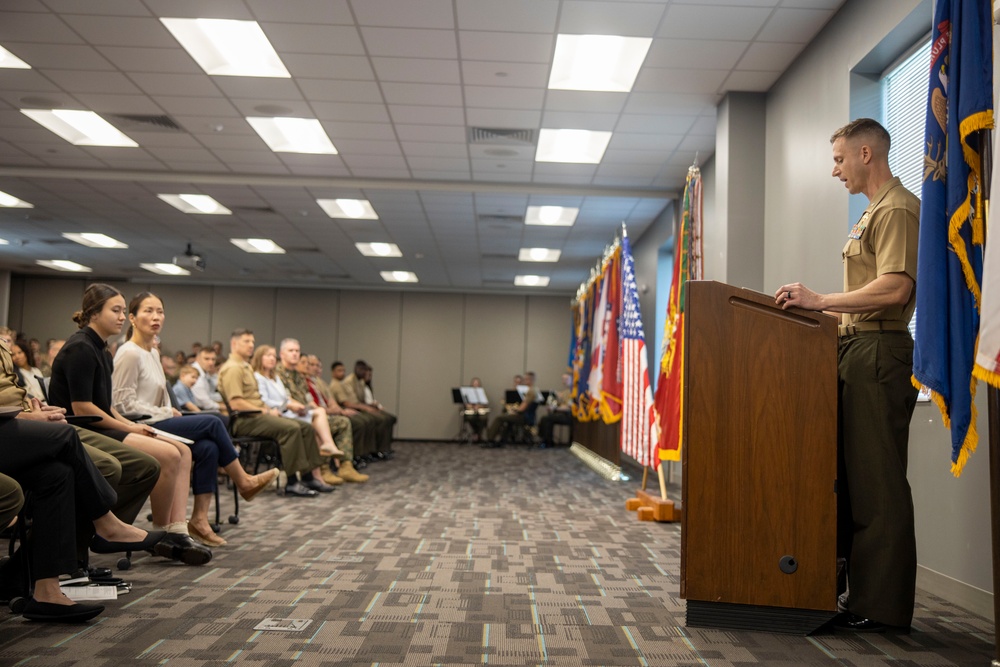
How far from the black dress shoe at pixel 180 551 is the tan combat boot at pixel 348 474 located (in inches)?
159

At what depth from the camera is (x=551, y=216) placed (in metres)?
10.5

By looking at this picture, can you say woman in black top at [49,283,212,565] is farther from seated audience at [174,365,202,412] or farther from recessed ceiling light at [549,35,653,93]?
recessed ceiling light at [549,35,653,93]

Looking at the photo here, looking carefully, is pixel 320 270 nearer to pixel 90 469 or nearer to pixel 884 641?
pixel 90 469

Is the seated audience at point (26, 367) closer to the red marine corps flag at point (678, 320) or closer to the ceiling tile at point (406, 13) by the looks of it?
the ceiling tile at point (406, 13)

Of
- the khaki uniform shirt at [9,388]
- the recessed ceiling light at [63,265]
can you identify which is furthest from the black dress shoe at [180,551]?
the recessed ceiling light at [63,265]

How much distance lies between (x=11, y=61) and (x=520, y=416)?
1102cm

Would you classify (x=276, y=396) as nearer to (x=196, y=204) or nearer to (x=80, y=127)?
(x=80, y=127)

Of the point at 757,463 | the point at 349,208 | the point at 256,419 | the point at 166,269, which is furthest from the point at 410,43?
the point at 166,269

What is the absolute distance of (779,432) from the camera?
2602 millimetres

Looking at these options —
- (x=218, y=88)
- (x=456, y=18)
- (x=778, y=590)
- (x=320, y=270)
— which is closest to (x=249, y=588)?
(x=778, y=590)

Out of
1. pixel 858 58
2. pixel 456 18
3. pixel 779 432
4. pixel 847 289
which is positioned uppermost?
pixel 456 18

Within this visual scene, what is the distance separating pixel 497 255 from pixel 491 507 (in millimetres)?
7929

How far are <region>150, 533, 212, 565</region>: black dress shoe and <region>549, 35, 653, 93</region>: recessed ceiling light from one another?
3903 mm

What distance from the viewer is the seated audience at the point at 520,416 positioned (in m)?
15.5
